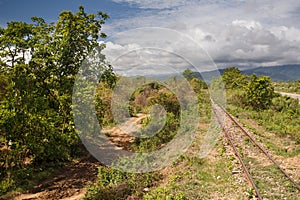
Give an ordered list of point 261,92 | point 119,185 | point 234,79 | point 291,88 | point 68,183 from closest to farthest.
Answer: point 119,185
point 68,183
point 261,92
point 234,79
point 291,88

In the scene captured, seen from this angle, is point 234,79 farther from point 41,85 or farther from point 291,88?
point 41,85

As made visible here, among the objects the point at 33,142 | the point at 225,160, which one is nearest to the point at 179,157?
the point at 225,160

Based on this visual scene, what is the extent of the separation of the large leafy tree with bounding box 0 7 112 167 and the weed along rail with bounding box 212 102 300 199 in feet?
19.2

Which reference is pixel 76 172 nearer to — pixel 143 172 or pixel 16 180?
pixel 16 180

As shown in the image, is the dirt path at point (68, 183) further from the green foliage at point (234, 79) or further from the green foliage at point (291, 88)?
the green foliage at point (291, 88)

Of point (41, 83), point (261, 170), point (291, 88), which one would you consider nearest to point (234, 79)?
point (291, 88)

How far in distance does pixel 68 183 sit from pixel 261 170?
5777mm

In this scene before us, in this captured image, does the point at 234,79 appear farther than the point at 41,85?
Yes

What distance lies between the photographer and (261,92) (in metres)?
17.2

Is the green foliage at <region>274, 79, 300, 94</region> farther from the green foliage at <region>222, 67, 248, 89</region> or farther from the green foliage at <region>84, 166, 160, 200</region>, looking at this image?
the green foliage at <region>84, 166, 160, 200</region>

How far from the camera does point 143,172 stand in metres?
7.45

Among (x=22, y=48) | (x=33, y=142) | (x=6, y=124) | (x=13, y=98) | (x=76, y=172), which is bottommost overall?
(x=76, y=172)

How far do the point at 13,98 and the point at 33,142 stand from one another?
1.43m

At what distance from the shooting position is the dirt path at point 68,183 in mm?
7058
